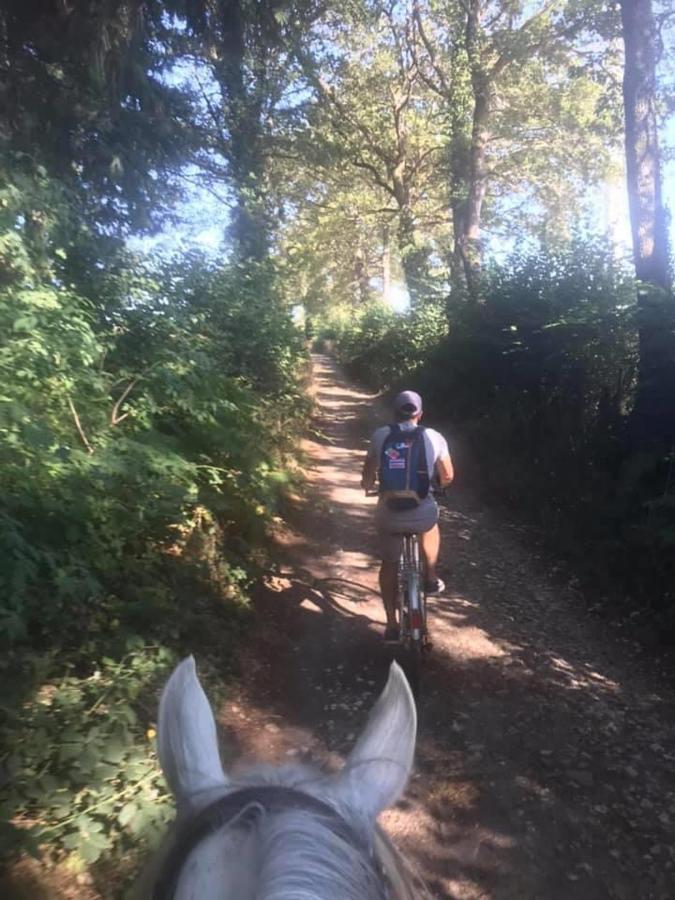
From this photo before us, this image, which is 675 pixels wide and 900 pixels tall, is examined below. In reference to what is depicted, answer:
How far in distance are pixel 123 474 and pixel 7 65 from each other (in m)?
5.25

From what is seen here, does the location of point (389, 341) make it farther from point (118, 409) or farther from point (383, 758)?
point (383, 758)

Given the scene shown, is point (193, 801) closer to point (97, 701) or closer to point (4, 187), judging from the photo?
point (97, 701)

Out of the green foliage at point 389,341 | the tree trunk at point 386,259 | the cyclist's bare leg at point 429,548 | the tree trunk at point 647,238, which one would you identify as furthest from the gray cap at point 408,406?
the tree trunk at point 386,259

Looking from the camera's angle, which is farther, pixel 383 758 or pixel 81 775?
pixel 81 775

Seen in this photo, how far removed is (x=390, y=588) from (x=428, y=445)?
3.83 feet

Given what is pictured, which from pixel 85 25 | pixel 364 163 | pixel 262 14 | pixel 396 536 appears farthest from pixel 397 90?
pixel 396 536

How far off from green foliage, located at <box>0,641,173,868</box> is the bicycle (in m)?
A: 1.99

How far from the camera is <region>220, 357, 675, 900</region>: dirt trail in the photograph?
3.29m

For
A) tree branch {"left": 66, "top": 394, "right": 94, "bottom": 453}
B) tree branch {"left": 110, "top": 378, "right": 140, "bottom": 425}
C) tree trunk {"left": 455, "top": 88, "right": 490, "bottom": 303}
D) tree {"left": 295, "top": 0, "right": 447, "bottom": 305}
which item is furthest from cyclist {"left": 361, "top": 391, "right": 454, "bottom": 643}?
tree {"left": 295, "top": 0, "right": 447, "bottom": 305}

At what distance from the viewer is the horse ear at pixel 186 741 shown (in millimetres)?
1408

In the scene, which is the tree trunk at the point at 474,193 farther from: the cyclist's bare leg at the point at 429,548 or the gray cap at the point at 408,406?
the cyclist's bare leg at the point at 429,548

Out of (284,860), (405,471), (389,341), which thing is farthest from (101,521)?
(389,341)

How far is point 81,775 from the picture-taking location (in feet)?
9.71

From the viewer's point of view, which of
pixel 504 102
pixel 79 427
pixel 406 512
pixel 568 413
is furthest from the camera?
pixel 504 102
